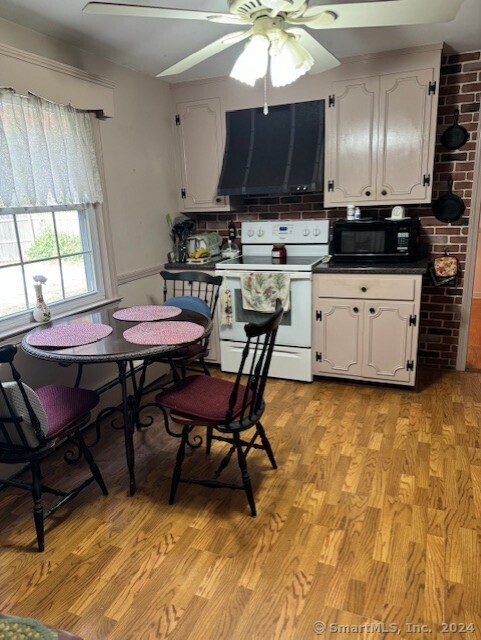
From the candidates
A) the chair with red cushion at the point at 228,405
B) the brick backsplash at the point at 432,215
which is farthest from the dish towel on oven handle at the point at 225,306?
the chair with red cushion at the point at 228,405

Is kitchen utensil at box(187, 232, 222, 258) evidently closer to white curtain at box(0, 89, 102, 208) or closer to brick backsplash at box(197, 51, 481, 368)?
brick backsplash at box(197, 51, 481, 368)

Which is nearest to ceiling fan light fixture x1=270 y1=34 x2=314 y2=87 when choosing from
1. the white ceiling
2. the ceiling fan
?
the ceiling fan

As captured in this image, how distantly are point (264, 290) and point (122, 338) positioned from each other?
142cm

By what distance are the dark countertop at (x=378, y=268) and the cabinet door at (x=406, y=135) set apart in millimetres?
493

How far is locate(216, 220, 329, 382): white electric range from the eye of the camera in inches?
129

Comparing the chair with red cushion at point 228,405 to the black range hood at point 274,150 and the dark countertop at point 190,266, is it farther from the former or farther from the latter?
the black range hood at point 274,150

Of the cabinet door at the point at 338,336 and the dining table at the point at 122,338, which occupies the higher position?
the dining table at the point at 122,338

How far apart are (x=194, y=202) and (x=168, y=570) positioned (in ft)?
9.61

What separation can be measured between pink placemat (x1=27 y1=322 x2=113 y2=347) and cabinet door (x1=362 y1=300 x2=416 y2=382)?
6.10ft

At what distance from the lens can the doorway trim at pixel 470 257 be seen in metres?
3.21

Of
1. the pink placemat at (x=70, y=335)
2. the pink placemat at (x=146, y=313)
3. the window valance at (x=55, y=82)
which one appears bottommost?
the pink placemat at (x=70, y=335)

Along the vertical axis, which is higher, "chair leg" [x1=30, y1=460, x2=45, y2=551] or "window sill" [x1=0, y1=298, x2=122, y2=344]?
"window sill" [x1=0, y1=298, x2=122, y2=344]

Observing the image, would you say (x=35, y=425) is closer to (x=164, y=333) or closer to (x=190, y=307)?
(x=164, y=333)

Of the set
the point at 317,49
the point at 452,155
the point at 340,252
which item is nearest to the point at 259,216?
the point at 340,252
